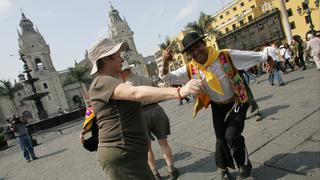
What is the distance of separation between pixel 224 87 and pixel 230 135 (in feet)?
1.86

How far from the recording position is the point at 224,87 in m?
3.47

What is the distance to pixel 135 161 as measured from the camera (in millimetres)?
2295

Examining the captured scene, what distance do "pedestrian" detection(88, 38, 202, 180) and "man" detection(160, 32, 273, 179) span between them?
3.69 feet

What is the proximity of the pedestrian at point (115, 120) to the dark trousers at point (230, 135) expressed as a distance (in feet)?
4.57

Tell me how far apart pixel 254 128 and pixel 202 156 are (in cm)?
136

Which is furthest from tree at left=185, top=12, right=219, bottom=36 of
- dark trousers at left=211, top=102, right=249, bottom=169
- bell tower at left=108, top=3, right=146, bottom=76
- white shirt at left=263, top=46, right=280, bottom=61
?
dark trousers at left=211, top=102, right=249, bottom=169

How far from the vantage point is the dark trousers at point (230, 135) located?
3420mm

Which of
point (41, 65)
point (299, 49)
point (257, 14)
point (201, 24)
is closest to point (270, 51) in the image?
point (299, 49)

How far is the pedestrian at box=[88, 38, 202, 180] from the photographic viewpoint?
2135 millimetres

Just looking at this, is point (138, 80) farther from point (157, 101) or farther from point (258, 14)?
point (258, 14)

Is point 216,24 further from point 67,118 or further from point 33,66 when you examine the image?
point 67,118

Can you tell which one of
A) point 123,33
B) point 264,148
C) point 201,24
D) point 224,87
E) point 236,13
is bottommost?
point 264,148

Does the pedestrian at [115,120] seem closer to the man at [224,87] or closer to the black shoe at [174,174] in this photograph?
the man at [224,87]

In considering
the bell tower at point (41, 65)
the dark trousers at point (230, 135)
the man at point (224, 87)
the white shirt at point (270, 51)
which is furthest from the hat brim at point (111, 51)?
the bell tower at point (41, 65)
